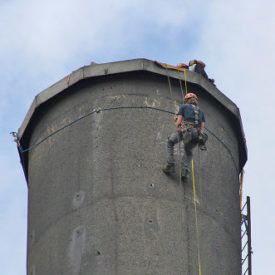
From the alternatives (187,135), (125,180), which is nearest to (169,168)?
(187,135)

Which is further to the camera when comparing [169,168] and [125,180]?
[169,168]

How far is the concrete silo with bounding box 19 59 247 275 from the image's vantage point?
34.0 meters

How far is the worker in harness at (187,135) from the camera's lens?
35.0 meters

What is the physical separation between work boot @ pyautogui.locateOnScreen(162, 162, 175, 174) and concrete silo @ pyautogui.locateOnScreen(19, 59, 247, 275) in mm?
124

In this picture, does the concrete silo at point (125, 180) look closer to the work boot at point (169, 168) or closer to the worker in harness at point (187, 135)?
the work boot at point (169, 168)

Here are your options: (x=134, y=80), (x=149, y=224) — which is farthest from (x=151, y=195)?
(x=134, y=80)

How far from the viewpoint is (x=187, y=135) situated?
35000mm

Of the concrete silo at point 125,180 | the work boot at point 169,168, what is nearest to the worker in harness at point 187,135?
the work boot at point 169,168

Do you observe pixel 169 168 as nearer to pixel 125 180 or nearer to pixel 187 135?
pixel 187 135

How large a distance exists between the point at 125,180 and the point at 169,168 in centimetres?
93

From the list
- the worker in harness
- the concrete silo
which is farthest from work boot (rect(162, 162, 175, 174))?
the concrete silo

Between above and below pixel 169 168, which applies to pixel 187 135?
above

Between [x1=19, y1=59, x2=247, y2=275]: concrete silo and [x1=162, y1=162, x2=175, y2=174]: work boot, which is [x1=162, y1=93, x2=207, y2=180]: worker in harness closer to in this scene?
[x1=162, y1=162, x2=175, y2=174]: work boot

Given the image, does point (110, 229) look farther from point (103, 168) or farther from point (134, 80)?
point (134, 80)
